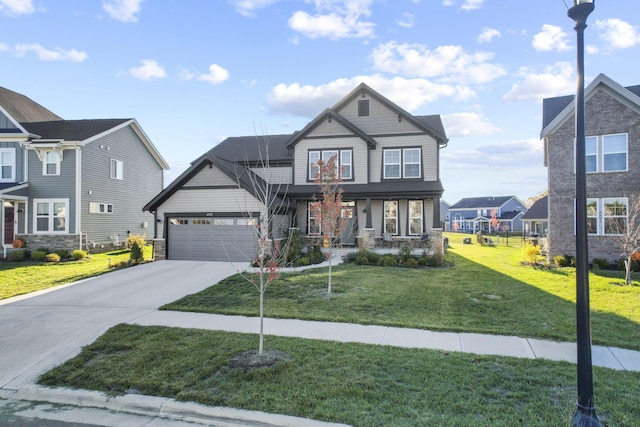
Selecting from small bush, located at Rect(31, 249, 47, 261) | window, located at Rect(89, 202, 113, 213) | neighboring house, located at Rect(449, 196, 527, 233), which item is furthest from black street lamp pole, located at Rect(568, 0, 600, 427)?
neighboring house, located at Rect(449, 196, 527, 233)

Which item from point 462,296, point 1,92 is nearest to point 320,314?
point 462,296

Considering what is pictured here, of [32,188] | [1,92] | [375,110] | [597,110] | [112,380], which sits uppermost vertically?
[1,92]

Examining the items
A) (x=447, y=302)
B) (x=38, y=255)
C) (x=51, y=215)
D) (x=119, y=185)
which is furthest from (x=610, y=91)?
(x=51, y=215)

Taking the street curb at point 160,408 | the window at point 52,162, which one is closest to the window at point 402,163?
the street curb at point 160,408

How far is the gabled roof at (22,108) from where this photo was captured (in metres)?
22.9

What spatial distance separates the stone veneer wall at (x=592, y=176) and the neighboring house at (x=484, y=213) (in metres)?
41.1

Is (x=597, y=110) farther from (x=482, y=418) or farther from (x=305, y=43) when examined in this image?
(x=482, y=418)

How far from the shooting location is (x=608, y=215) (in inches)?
645

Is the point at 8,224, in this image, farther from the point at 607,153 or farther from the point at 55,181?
the point at 607,153

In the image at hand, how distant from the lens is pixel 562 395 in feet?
15.5

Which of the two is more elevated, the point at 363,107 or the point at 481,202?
the point at 363,107

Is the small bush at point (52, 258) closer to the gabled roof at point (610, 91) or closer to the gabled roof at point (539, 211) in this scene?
the gabled roof at point (610, 91)

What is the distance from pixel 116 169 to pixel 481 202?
59.7 m

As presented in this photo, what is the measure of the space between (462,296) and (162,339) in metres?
7.93
